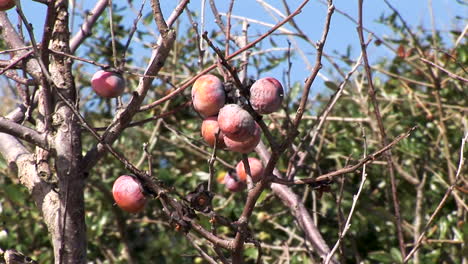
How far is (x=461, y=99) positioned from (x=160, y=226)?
50.1 inches

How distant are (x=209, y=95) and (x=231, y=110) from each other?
6 centimetres

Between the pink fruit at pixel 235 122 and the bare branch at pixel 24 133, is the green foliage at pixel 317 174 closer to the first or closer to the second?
the bare branch at pixel 24 133

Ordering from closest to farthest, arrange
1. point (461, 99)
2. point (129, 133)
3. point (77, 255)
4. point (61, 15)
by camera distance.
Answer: point (77, 255), point (61, 15), point (461, 99), point (129, 133)

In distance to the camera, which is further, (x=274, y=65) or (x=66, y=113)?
(x=274, y=65)

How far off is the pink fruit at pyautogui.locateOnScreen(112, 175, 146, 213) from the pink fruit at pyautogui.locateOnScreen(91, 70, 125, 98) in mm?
230

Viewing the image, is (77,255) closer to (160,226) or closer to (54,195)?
(54,195)

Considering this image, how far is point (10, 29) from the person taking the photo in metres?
1.51

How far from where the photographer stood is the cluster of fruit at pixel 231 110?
3.18 ft

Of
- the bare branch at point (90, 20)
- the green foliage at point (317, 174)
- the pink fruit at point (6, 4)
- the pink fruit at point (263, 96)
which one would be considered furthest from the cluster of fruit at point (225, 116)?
the green foliage at point (317, 174)

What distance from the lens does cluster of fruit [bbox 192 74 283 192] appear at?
0.97 meters

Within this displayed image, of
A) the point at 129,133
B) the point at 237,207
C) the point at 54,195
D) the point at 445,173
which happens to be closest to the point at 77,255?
the point at 54,195

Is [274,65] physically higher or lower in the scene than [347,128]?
higher

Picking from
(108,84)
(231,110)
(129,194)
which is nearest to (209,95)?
(231,110)

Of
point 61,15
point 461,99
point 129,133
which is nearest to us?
point 61,15
